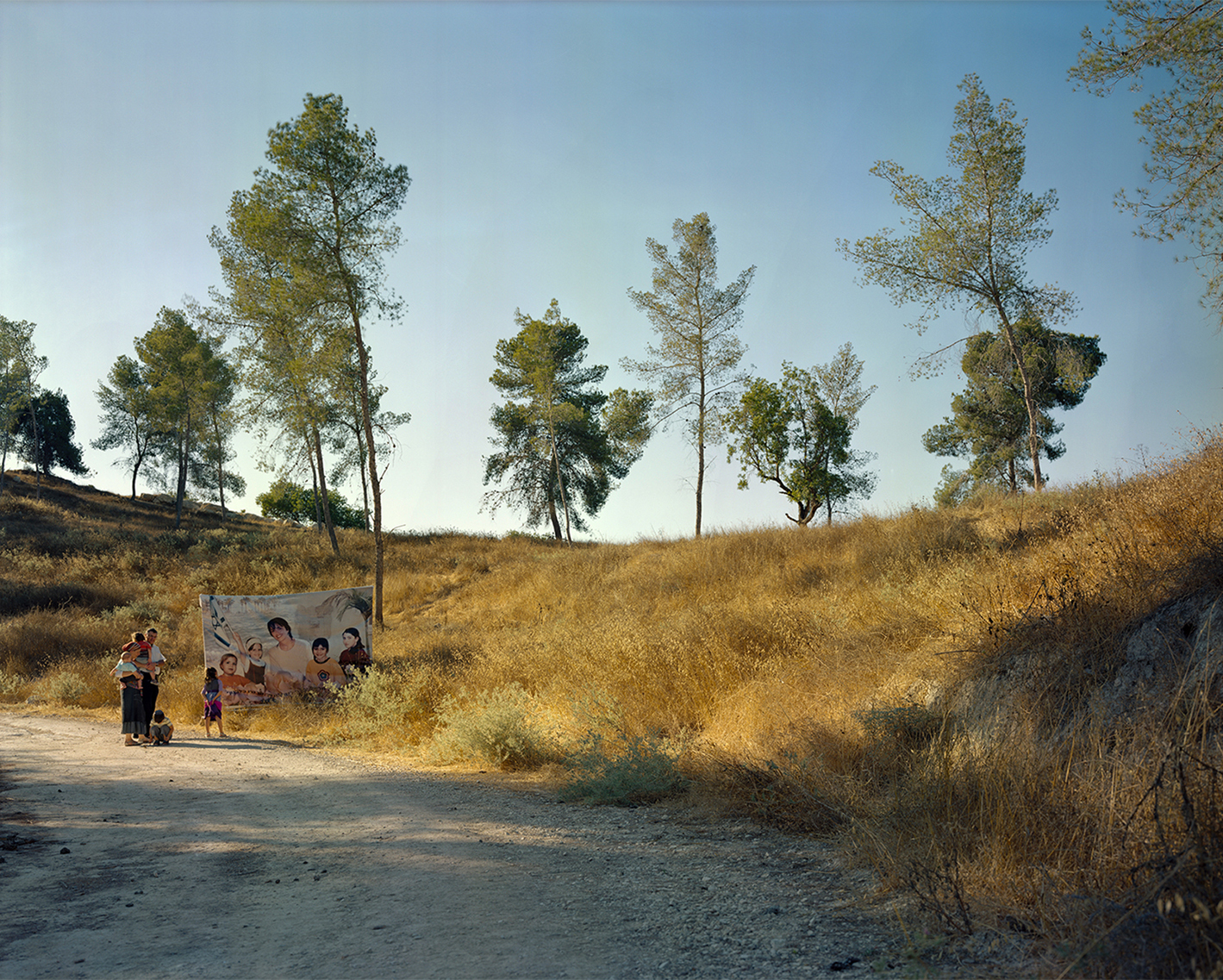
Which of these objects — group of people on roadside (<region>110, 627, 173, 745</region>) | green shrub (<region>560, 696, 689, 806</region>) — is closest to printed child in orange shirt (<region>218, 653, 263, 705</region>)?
group of people on roadside (<region>110, 627, 173, 745</region>)

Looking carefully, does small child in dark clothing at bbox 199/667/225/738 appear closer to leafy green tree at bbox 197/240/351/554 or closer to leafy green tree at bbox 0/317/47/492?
leafy green tree at bbox 197/240/351/554

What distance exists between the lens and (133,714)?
11.9m

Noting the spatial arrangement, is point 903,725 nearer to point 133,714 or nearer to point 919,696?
point 919,696

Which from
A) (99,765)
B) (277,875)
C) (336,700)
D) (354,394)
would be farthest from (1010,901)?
(354,394)

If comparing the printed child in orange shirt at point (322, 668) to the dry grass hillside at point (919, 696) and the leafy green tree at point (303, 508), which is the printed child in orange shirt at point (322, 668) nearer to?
the dry grass hillside at point (919, 696)

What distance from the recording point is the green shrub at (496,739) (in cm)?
873

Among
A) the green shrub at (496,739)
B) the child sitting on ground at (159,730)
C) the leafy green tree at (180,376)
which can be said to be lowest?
the child sitting on ground at (159,730)

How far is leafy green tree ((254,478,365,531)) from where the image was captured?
5966 centimetres

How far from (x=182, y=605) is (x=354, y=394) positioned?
9508 mm

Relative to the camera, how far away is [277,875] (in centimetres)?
481

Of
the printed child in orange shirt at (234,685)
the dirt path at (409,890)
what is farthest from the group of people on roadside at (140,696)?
the dirt path at (409,890)

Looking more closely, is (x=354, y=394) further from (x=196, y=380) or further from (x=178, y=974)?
(x=196, y=380)

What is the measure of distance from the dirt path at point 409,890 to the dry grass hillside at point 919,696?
0.58 m

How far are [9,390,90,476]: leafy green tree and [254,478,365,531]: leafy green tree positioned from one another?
49.4ft
